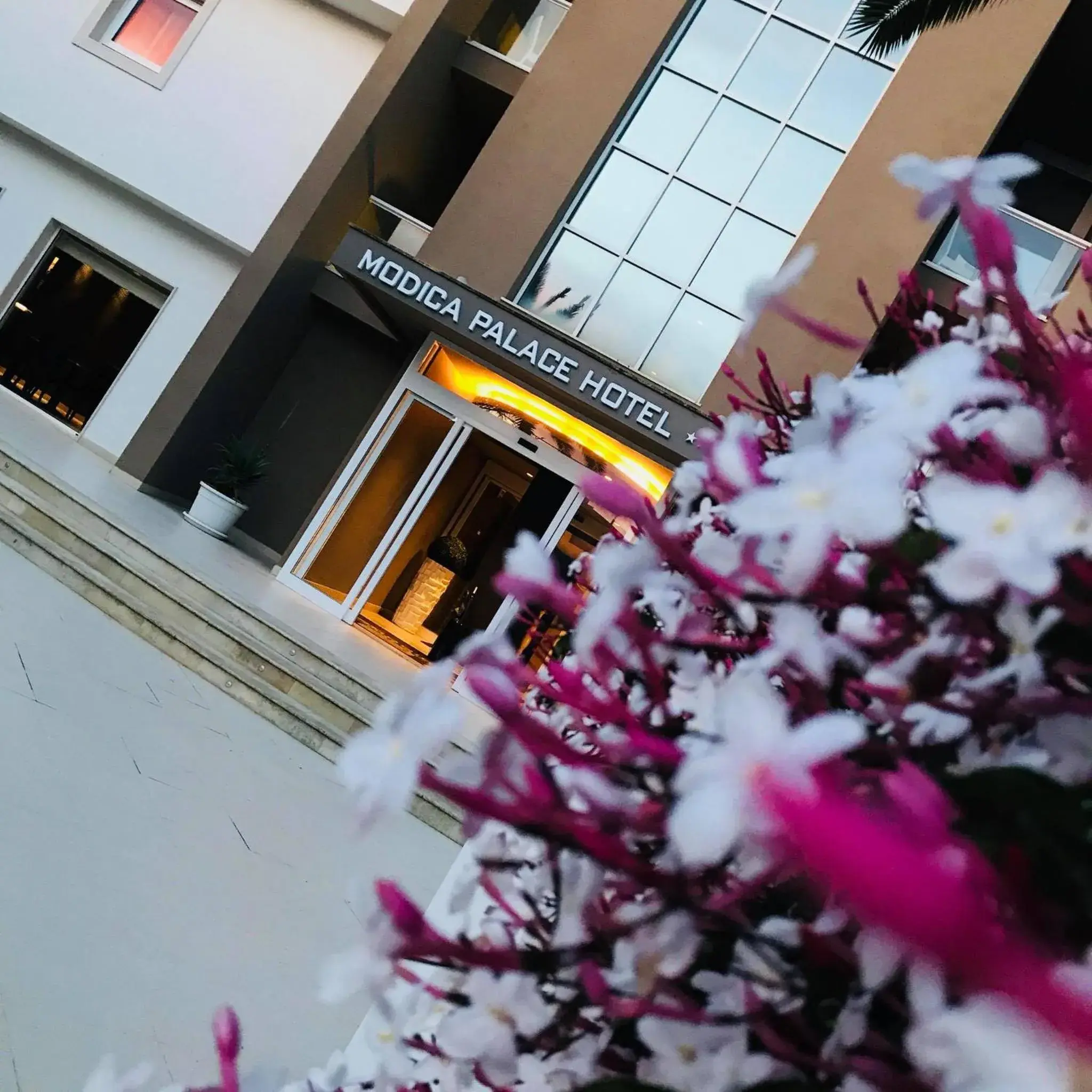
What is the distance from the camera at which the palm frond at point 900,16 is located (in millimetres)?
2928

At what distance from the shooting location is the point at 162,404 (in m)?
8.23

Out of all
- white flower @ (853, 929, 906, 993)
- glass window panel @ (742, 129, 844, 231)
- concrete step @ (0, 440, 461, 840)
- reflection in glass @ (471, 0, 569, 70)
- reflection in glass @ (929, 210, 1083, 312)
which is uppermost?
reflection in glass @ (471, 0, 569, 70)

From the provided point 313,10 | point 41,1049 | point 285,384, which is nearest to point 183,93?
point 313,10

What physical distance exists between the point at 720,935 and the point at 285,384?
9108 millimetres

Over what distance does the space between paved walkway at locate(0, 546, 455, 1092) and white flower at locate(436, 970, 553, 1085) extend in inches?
96.7

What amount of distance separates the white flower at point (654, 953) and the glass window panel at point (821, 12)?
847 cm

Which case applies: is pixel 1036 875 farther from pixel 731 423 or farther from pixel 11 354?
pixel 11 354

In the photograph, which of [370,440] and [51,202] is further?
[51,202]

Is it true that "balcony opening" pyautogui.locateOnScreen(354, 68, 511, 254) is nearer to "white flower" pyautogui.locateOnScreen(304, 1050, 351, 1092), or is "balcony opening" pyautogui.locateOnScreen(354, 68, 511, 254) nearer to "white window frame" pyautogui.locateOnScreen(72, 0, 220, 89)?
"white window frame" pyautogui.locateOnScreen(72, 0, 220, 89)

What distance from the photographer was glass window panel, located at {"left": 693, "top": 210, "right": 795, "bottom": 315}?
24.1 feet

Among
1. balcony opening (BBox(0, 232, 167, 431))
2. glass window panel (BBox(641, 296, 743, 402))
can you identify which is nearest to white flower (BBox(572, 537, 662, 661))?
glass window panel (BBox(641, 296, 743, 402))

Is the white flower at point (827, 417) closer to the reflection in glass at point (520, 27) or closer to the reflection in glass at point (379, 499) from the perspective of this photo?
the reflection in glass at point (379, 499)

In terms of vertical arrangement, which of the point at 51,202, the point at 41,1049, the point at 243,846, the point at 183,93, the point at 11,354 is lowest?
the point at 41,1049

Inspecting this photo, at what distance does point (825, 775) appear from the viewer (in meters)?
0.38
